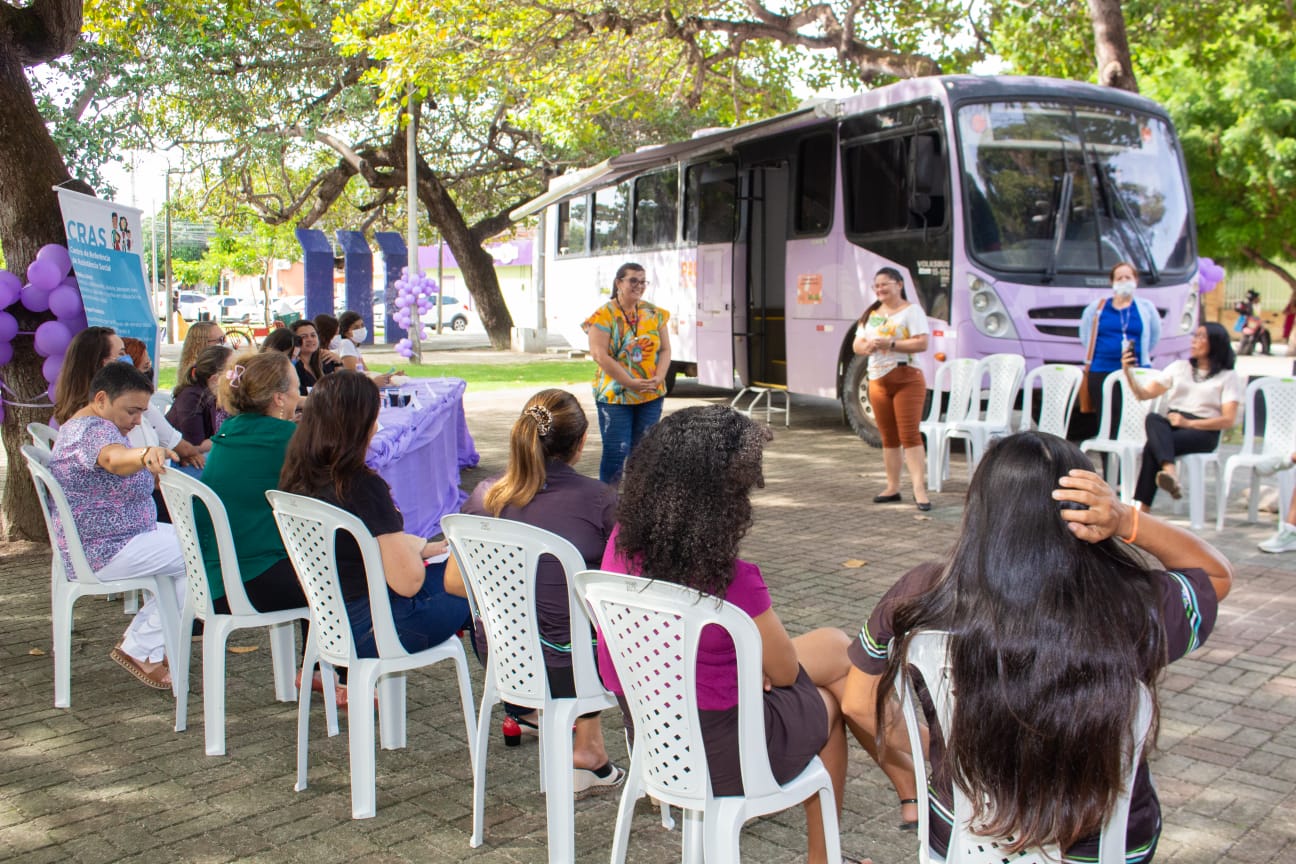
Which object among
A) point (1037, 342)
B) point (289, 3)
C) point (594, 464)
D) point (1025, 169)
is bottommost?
point (594, 464)

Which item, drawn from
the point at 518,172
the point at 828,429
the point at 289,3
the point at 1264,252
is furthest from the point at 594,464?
the point at 1264,252

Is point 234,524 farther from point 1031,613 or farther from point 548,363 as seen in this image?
point 548,363

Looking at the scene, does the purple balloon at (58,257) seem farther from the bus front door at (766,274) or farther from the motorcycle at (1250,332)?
the motorcycle at (1250,332)

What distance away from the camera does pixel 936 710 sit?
2.29 m

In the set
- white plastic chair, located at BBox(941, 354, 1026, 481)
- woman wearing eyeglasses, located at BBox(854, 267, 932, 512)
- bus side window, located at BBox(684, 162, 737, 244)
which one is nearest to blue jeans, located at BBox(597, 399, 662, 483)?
woman wearing eyeglasses, located at BBox(854, 267, 932, 512)

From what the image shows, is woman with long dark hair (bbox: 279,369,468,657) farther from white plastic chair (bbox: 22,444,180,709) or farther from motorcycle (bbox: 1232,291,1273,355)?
motorcycle (bbox: 1232,291,1273,355)

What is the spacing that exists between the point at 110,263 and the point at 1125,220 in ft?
27.8

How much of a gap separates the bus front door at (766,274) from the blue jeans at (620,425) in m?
5.73

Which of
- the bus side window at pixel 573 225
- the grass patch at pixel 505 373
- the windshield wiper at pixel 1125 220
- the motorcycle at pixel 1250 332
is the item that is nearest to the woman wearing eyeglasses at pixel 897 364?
the windshield wiper at pixel 1125 220

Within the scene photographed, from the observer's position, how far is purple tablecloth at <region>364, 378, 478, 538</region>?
6188 mm

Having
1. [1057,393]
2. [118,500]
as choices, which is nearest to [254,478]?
[118,500]

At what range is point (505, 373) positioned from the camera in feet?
69.8

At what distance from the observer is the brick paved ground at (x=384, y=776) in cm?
345

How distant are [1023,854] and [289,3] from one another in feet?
29.1
